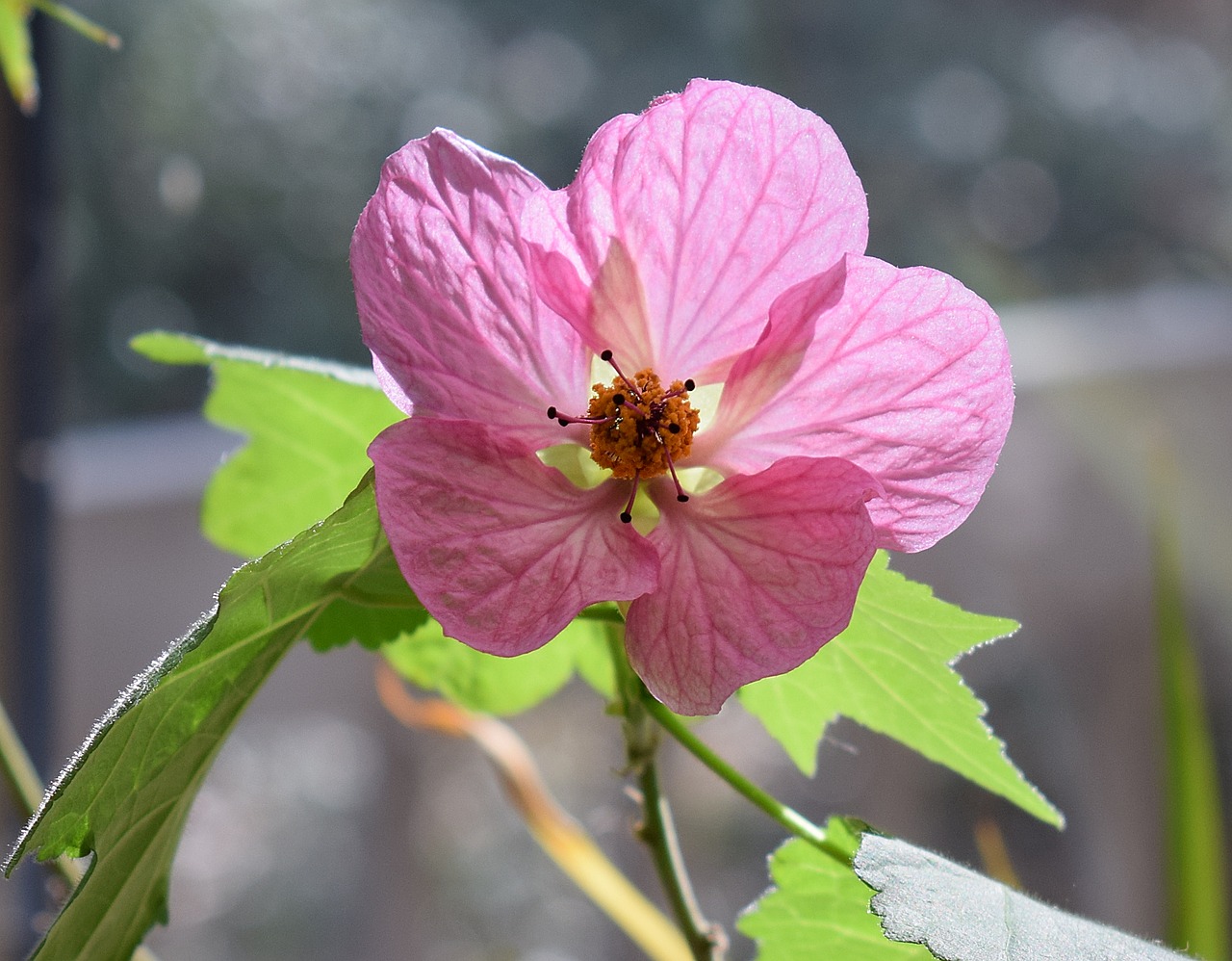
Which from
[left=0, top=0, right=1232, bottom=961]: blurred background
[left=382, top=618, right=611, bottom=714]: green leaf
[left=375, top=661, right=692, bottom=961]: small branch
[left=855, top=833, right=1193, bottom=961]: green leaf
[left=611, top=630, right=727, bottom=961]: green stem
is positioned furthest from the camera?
[left=0, top=0, right=1232, bottom=961]: blurred background

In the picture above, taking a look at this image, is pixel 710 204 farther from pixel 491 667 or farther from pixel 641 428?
pixel 491 667

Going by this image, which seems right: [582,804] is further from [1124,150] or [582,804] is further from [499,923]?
[1124,150]

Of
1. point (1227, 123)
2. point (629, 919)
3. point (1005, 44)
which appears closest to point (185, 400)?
point (629, 919)

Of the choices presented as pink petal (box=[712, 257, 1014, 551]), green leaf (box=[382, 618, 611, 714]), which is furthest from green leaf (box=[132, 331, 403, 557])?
pink petal (box=[712, 257, 1014, 551])

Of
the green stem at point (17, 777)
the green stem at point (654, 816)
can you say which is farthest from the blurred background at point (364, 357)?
the green stem at point (654, 816)

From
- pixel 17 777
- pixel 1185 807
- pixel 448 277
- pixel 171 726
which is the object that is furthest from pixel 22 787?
pixel 1185 807

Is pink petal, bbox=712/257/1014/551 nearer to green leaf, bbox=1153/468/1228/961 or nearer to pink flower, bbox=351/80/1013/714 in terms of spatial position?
pink flower, bbox=351/80/1013/714

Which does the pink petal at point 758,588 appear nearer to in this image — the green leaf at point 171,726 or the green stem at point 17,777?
the green leaf at point 171,726
